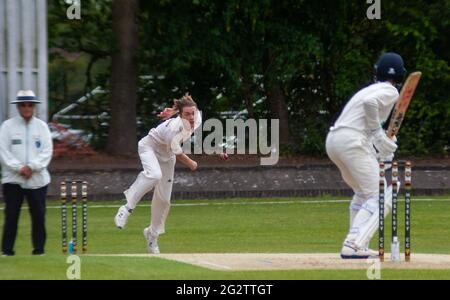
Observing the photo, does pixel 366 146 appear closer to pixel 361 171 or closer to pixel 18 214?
pixel 361 171

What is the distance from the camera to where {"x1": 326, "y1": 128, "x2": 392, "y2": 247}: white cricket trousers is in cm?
1386

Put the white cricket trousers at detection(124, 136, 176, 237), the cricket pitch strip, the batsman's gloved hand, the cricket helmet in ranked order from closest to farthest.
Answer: the cricket pitch strip
the batsman's gloved hand
the cricket helmet
the white cricket trousers at detection(124, 136, 176, 237)

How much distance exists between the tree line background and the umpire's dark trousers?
15.6 meters

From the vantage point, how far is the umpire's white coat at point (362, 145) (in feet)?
45.5

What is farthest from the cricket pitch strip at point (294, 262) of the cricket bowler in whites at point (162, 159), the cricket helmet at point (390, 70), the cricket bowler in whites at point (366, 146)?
the cricket bowler in whites at point (162, 159)

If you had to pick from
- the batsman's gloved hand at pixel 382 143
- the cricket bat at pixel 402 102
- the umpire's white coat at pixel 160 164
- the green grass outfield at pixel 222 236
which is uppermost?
the cricket bat at pixel 402 102

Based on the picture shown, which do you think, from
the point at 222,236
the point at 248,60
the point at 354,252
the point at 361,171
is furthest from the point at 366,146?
the point at 248,60

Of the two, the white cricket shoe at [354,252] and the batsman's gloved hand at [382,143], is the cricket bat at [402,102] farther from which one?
the white cricket shoe at [354,252]

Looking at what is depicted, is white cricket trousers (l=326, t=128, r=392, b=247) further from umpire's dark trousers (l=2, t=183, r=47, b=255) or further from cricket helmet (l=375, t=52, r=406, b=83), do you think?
umpire's dark trousers (l=2, t=183, r=47, b=255)

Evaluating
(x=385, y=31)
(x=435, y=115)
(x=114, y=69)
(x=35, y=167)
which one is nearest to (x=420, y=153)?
(x=435, y=115)

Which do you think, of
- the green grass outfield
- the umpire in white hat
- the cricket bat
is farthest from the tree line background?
the cricket bat

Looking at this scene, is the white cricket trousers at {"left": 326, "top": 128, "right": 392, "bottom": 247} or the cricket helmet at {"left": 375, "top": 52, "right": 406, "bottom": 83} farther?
the cricket helmet at {"left": 375, "top": 52, "right": 406, "bottom": 83}

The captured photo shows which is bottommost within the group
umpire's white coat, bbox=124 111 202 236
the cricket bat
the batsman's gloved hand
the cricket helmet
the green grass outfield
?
the green grass outfield
